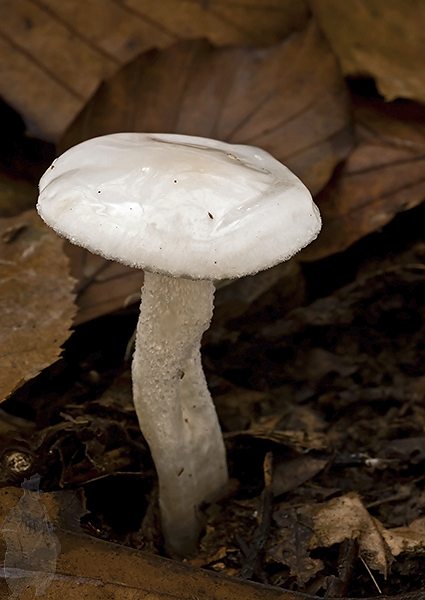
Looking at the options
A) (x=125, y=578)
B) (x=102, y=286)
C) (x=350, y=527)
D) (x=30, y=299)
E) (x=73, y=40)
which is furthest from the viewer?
(x=73, y=40)

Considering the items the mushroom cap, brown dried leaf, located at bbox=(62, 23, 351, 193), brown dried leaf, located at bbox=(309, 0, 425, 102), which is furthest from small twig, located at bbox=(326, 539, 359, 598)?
brown dried leaf, located at bbox=(309, 0, 425, 102)

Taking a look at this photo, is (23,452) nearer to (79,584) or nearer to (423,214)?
(79,584)

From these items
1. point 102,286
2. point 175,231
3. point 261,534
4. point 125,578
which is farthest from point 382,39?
point 125,578

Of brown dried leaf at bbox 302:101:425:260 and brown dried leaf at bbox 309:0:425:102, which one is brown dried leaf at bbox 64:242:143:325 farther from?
brown dried leaf at bbox 309:0:425:102

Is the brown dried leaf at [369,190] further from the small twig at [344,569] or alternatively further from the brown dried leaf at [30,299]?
the small twig at [344,569]

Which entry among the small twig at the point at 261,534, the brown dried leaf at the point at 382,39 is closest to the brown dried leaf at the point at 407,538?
the small twig at the point at 261,534

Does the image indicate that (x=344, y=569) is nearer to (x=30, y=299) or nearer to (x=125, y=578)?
(x=125, y=578)
